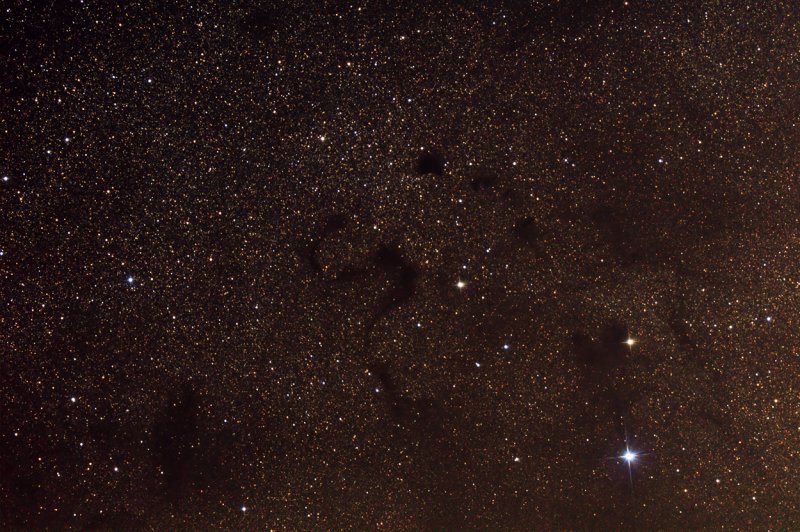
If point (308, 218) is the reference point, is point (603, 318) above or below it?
below

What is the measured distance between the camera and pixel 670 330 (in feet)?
2.24

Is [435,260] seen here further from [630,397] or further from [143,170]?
[143,170]

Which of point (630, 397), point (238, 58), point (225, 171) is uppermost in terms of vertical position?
point (238, 58)

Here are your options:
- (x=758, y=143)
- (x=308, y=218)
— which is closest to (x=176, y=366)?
(x=308, y=218)

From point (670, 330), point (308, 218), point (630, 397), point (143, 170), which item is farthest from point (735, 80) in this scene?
point (143, 170)

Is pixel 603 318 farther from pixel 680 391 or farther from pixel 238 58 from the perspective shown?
pixel 238 58

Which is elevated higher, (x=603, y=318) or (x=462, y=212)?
(x=462, y=212)

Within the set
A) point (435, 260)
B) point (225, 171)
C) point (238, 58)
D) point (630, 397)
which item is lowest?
point (630, 397)

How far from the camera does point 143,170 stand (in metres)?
0.70

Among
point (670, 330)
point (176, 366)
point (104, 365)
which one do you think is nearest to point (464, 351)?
point (670, 330)

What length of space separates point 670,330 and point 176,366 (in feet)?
2.20

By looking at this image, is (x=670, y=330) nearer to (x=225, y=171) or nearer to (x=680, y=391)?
(x=680, y=391)

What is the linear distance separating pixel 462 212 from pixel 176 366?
44 cm

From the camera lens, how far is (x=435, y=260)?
0.69 m
